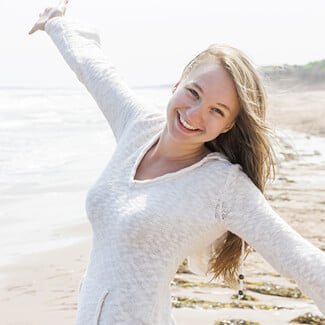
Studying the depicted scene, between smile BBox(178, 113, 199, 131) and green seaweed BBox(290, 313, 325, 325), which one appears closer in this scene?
smile BBox(178, 113, 199, 131)

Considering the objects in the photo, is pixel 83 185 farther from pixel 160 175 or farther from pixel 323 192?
pixel 160 175

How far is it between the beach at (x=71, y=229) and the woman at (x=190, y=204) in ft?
0.55

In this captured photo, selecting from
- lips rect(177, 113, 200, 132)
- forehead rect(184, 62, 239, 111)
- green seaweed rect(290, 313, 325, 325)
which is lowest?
green seaweed rect(290, 313, 325, 325)

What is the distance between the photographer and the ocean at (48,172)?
7.99 meters

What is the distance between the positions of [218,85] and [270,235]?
17.3 inches

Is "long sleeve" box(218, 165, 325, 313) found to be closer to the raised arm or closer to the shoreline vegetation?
the shoreline vegetation

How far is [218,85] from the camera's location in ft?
7.03

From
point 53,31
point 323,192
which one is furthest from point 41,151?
point 53,31

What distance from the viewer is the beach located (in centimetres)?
529

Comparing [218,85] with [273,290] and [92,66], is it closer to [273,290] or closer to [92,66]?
[92,66]

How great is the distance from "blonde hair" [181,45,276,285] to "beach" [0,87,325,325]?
0.09 meters

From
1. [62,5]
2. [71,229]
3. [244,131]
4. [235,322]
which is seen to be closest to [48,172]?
[71,229]

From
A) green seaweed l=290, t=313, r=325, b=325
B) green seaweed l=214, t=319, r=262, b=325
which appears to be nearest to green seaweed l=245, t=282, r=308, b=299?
green seaweed l=290, t=313, r=325, b=325

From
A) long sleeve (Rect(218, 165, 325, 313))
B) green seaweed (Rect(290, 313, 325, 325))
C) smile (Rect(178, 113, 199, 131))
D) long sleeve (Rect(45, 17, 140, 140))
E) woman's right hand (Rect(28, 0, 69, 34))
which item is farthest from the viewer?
green seaweed (Rect(290, 313, 325, 325))
